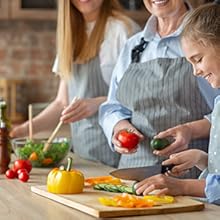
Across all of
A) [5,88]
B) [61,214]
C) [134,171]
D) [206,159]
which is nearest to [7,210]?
[61,214]

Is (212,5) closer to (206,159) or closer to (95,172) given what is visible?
(206,159)

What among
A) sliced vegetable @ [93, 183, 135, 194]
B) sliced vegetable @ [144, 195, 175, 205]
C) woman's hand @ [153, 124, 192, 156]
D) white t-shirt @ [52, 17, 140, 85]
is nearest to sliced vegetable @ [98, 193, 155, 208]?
sliced vegetable @ [144, 195, 175, 205]

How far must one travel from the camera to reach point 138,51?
2.52 metres

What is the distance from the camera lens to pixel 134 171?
208cm

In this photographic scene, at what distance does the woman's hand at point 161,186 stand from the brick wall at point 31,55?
10.6 ft

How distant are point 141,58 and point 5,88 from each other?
7.98 ft

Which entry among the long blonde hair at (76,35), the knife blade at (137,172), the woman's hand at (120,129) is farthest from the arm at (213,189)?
the long blonde hair at (76,35)

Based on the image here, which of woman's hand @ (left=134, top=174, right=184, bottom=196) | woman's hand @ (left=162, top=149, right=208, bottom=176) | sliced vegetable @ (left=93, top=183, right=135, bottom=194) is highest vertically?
woman's hand @ (left=162, top=149, right=208, bottom=176)

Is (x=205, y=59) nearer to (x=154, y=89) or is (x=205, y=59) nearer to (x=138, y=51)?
(x=154, y=89)

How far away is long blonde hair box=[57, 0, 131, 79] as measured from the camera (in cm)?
283

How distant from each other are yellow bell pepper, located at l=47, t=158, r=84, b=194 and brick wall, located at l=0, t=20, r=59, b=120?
311 centimetres

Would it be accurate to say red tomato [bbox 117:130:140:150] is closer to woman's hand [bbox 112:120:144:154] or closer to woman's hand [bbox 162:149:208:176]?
woman's hand [bbox 112:120:144:154]

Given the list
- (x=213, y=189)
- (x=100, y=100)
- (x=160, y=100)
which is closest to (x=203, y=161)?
(x=213, y=189)

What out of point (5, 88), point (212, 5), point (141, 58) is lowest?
point (5, 88)
